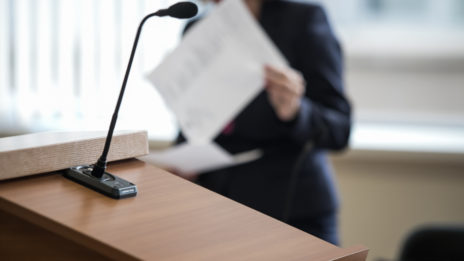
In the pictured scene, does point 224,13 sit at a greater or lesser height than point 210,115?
greater

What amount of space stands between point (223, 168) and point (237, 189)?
0.07 m

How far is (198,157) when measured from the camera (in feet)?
6.56

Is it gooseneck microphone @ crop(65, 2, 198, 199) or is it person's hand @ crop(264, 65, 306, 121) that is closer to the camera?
gooseneck microphone @ crop(65, 2, 198, 199)

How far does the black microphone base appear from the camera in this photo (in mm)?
915

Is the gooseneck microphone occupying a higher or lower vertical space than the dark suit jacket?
higher

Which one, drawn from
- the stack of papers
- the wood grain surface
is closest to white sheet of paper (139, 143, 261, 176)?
the stack of papers

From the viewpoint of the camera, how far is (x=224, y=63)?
1961 millimetres

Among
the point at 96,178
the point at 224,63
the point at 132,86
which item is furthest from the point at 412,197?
the point at 96,178

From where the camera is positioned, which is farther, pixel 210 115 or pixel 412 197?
pixel 412 197

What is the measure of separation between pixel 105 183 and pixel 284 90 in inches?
43.7

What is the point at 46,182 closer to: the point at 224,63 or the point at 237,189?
the point at 224,63

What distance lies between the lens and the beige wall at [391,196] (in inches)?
135

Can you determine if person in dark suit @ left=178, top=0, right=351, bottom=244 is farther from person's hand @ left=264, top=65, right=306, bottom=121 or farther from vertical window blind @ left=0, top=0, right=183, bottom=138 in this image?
vertical window blind @ left=0, top=0, right=183, bottom=138

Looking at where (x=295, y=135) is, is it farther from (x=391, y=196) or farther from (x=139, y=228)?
(x=391, y=196)
